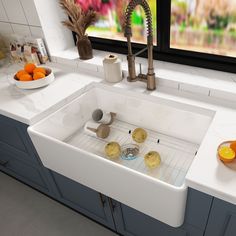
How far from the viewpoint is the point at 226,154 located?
31.7 inches

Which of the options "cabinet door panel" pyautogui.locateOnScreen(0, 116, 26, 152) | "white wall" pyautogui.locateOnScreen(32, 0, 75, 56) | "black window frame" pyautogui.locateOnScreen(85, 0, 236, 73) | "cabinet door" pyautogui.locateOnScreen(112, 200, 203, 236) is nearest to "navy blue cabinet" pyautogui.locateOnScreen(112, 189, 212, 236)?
"cabinet door" pyautogui.locateOnScreen(112, 200, 203, 236)

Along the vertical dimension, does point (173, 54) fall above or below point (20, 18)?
below

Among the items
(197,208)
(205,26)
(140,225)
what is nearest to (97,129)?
(140,225)

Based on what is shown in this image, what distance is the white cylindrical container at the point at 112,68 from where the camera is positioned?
1290 millimetres

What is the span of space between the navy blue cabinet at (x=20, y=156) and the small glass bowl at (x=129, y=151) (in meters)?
0.50

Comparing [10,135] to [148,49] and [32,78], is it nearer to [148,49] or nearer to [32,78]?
[32,78]

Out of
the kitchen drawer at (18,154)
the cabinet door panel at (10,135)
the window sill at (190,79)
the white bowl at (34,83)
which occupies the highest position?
the white bowl at (34,83)

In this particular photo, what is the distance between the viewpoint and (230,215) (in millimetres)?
790

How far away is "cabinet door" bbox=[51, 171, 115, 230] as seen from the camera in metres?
1.28

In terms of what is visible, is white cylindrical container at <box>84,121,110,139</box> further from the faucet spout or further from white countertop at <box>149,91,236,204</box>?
white countertop at <box>149,91,236,204</box>

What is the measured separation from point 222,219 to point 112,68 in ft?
2.86

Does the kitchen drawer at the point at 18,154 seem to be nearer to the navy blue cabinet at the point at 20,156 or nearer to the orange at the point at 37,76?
the navy blue cabinet at the point at 20,156

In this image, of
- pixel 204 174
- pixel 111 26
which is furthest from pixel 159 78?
pixel 204 174

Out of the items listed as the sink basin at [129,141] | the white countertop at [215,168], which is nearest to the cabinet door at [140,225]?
the sink basin at [129,141]
